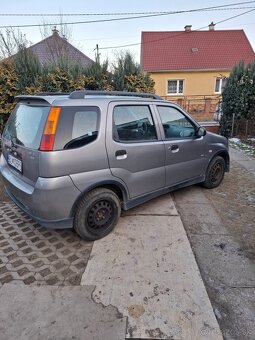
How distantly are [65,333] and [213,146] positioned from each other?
11.9ft

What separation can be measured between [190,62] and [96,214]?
20293mm

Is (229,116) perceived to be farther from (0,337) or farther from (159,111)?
(0,337)

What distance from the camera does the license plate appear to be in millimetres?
2861

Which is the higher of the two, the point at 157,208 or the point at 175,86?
the point at 175,86

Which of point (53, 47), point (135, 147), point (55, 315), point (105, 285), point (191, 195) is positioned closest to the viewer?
point (55, 315)

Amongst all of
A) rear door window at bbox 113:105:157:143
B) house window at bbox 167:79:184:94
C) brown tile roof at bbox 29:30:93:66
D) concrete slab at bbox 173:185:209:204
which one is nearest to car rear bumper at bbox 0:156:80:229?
rear door window at bbox 113:105:157:143

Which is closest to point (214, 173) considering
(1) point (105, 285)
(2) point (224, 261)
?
(2) point (224, 261)

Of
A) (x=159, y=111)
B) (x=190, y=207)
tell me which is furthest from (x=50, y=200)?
(x=190, y=207)

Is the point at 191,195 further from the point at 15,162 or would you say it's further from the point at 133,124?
the point at 15,162

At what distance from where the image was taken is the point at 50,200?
2.56 metres

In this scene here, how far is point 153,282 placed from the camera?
236 centimetres

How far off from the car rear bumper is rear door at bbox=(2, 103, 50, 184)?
117 millimetres

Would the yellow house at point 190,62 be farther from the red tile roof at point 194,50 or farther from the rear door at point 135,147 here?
the rear door at point 135,147

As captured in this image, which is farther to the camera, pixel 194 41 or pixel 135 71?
pixel 194 41
